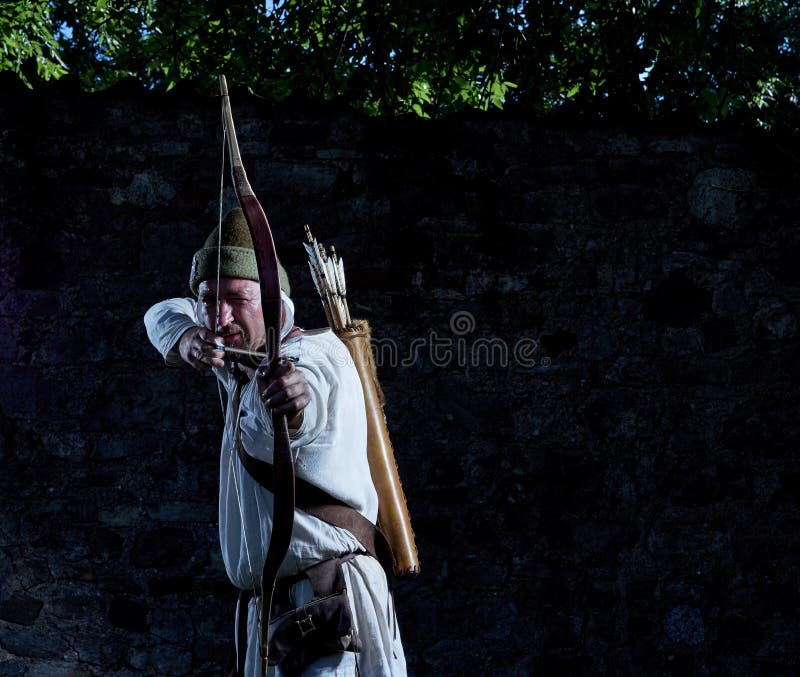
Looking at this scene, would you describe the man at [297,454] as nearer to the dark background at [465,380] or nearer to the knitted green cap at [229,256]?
the knitted green cap at [229,256]

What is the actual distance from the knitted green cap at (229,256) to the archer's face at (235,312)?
21 mm

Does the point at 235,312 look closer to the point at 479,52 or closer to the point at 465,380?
the point at 465,380

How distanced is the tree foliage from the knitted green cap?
1.68m

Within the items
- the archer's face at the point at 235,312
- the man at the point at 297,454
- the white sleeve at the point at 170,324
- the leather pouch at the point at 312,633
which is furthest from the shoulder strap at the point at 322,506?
the white sleeve at the point at 170,324

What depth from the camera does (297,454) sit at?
2141 mm

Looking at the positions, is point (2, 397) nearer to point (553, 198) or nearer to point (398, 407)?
point (398, 407)

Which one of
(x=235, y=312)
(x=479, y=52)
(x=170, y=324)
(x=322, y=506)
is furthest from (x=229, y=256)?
(x=479, y=52)

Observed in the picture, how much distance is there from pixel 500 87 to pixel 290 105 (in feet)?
4.45

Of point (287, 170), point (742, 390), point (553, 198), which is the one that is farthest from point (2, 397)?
point (742, 390)

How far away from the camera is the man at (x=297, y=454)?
6.87ft

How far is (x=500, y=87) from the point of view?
4.48 meters

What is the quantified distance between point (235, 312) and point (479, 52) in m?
2.61

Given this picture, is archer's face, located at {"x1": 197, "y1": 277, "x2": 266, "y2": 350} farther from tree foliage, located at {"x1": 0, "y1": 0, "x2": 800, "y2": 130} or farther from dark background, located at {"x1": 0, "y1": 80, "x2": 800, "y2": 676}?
A: tree foliage, located at {"x1": 0, "y1": 0, "x2": 800, "y2": 130}

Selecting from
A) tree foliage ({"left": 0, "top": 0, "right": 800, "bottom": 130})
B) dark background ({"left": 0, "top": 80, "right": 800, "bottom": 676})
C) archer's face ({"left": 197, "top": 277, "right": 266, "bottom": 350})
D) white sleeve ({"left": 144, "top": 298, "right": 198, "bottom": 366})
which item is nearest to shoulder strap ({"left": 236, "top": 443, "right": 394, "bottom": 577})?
archer's face ({"left": 197, "top": 277, "right": 266, "bottom": 350})
